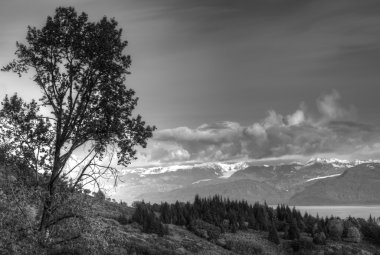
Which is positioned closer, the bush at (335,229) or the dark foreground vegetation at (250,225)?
the dark foreground vegetation at (250,225)

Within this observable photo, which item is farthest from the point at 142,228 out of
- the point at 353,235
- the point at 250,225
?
the point at 353,235

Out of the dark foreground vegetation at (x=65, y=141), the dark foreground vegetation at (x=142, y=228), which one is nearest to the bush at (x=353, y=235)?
the dark foreground vegetation at (x=142, y=228)

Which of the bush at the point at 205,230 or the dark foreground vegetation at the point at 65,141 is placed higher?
the dark foreground vegetation at the point at 65,141

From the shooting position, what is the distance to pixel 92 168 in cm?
2669

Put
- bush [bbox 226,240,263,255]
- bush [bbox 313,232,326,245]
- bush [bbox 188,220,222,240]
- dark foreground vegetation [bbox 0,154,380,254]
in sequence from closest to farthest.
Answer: dark foreground vegetation [bbox 0,154,380,254]
bush [bbox 226,240,263,255]
bush [bbox 188,220,222,240]
bush [bbox 313,232,326,245]

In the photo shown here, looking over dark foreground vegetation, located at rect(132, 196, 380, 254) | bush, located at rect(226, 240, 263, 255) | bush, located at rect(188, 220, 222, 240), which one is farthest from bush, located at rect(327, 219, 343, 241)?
bush, located at rect(188, 220, 222, 240)

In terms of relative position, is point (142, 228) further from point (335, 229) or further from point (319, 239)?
point (335, 229)

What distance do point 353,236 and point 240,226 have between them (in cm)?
2881

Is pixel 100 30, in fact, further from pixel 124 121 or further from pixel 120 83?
pixel 124 121

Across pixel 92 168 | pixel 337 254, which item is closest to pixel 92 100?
pixel 92 168

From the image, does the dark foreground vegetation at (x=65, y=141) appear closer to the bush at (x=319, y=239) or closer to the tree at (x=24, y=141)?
the tree at (x=24, y=141)

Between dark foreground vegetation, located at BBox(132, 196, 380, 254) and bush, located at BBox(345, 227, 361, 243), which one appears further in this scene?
bush, located at BBox(345, 227, 361, 243)

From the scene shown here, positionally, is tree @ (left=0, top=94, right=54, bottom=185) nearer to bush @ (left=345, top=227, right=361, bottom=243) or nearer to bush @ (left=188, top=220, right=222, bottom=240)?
bush @ (left=188, top=220, right=222, bottom=240)

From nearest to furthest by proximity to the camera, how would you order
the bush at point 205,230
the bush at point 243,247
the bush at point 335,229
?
the bush at point 243,247 → the bush at point 205,230 → the bush at point 335,229
